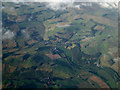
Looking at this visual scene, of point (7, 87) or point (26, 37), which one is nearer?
point (7, 87)

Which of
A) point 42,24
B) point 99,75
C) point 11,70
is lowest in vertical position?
point 99,75

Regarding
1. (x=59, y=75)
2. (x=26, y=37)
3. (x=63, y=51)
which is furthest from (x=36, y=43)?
(x=59, y=75)

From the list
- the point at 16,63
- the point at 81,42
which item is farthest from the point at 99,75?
the point at 16,63

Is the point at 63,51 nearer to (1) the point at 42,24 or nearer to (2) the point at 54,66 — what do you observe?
(2) the point at 54,66

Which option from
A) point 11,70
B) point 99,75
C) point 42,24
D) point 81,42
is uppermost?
point 42,24

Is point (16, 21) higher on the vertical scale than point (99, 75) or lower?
higher

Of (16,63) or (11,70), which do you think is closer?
(11,70)

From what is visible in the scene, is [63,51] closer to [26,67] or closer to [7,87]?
[26,67]

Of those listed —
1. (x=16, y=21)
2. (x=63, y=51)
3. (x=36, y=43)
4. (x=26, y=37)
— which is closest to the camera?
(x=63, y=51)

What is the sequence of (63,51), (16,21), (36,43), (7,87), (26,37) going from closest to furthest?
(7,87) < (63,51) < (36,43) < (26,37) < (16,21)
